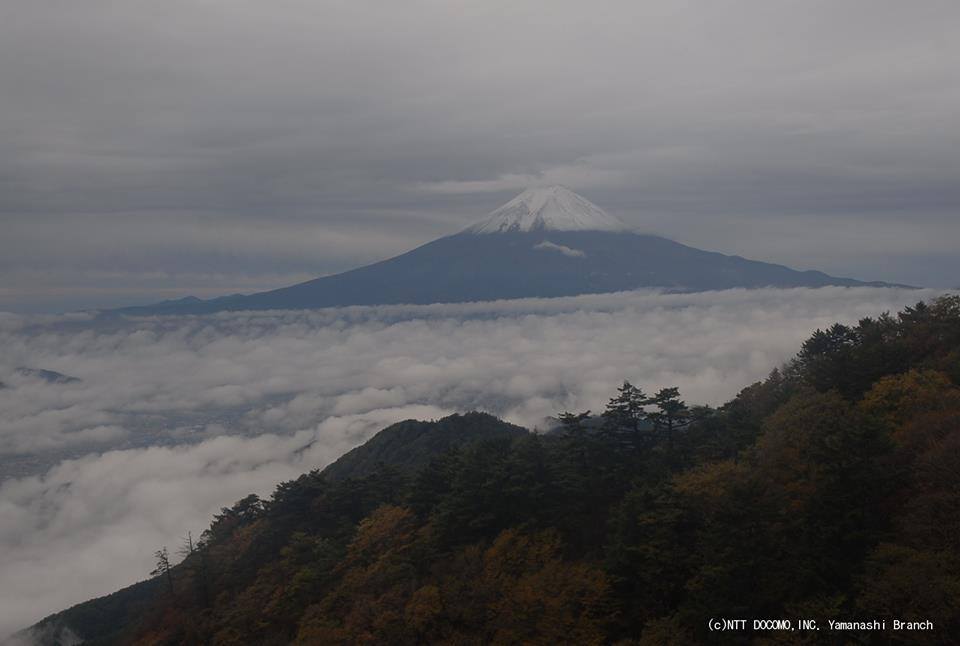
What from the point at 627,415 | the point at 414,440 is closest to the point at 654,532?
the point at 627,415

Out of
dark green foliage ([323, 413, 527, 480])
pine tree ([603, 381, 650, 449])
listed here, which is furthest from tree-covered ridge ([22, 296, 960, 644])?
dark green foliage ([323, 413, 527, 480])

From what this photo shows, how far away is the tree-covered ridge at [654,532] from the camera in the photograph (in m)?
23.1

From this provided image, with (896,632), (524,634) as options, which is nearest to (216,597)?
(524,634)

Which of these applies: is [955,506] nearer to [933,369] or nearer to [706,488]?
[706,488]

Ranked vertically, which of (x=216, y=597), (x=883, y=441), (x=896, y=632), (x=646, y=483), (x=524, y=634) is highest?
(x=883, y=441)

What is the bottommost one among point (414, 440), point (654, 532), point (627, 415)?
point (414, 440)

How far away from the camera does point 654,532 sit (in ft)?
88.7

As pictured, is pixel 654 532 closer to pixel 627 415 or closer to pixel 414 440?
pixel 627 415

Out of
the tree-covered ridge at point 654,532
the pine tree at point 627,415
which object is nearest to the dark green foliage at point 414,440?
the tree-covered ridge at point 654,532

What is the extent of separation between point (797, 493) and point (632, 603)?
7666 millimetres

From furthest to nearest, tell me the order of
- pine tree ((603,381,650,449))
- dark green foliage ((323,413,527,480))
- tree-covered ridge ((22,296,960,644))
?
dark green foliage ((323,413,527,480))
pine tree ((603,381,650,449))
tree-covered ridge ((22,296,960,644))

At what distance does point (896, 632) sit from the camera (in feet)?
62.7

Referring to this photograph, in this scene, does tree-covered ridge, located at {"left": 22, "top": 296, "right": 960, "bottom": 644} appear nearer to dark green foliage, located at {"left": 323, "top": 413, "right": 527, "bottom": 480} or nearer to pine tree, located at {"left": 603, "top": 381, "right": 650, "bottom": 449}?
pine tree, located at {"left": 603, "top": 381, "right": 650, "bottom": 449}

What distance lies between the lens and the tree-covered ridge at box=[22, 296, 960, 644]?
75.8 feet
